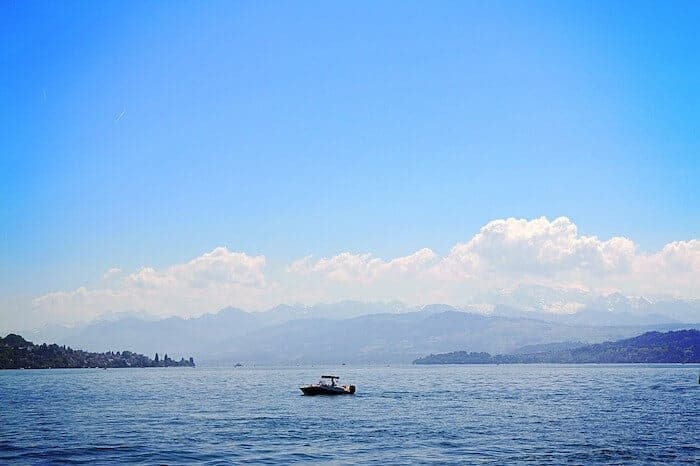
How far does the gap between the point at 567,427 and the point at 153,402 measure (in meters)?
79.8

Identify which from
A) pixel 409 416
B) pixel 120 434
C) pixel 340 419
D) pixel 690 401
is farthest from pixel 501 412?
pixel 120 434

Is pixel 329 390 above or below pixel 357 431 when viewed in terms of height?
above

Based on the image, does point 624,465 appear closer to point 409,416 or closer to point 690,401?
point 409,416

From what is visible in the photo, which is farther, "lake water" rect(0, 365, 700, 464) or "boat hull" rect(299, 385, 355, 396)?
"boat hull" rect(299, 385, 355, 396)

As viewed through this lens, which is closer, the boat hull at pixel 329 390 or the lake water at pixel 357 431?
the lake water at pixel 357 431

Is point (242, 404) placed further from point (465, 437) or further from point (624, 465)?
point (624, 465)

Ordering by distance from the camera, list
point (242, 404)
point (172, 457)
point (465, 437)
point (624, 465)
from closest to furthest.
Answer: point (624, 465) < point (172, 457) < point (465, 437) < point (242, 404)

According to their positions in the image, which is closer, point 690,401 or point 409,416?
point 409,416

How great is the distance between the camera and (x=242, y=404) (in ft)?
393

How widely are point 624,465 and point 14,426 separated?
73.4 metres

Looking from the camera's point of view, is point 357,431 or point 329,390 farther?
point 329,390

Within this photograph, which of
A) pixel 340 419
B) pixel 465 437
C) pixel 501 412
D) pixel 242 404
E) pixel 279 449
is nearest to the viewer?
pixel 279 449

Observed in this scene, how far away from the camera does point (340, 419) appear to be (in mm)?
91812

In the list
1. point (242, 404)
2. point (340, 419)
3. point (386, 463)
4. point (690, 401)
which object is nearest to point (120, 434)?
point (340, 419)
